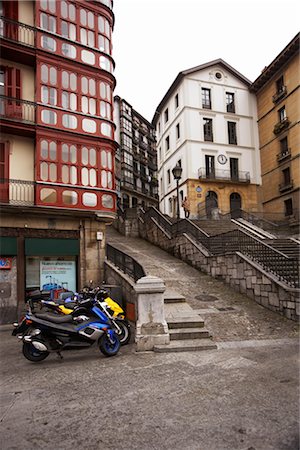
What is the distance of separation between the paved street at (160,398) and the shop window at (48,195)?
6.17 metres

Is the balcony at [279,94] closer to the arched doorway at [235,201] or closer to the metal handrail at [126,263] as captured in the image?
the arched doorway at [235,201]

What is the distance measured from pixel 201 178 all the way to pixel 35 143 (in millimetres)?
18907

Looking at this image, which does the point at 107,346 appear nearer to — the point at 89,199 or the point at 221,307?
the point at 221,307

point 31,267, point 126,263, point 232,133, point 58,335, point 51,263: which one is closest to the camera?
point 58,335

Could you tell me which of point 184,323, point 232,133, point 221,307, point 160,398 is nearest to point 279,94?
point 232,133

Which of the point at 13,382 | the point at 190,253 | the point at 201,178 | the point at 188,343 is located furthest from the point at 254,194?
the point at 13,382

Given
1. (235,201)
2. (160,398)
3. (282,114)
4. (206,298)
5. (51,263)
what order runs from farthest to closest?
(235,201) < (282,114) < (51,263) < (206,298) < (160,398)

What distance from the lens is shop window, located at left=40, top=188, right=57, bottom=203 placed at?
12133 mm

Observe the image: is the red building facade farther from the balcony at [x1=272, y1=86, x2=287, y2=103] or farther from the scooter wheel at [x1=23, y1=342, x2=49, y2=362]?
the balcony at [x1=272, y1=86, x2=287, y2=103]

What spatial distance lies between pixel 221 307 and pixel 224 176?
74.7 ft

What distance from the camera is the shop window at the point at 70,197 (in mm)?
12547

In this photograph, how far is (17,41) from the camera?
12.4 m

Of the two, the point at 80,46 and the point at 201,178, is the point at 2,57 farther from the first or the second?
the point at 201,178

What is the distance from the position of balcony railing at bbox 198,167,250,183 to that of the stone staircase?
73.3ft
